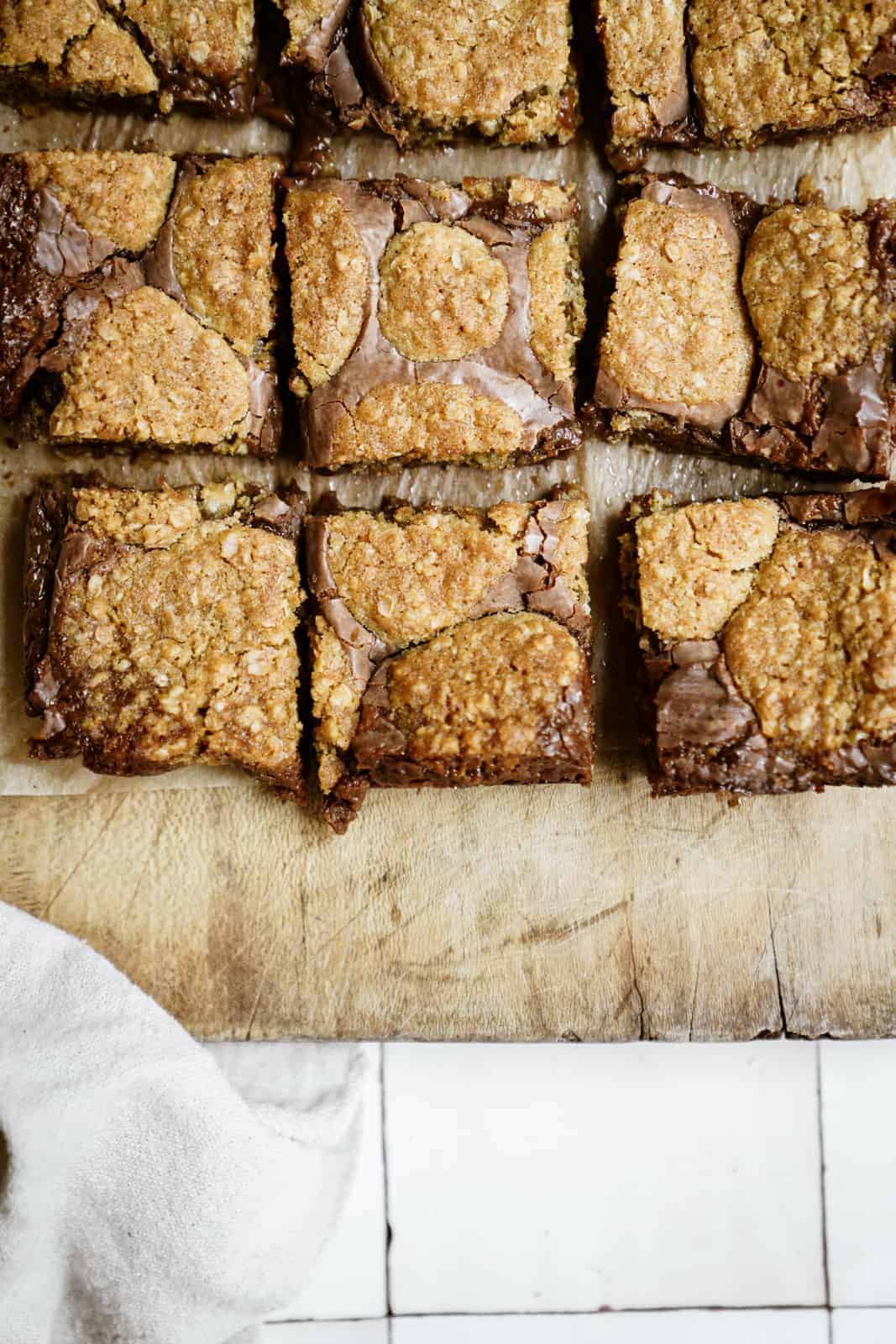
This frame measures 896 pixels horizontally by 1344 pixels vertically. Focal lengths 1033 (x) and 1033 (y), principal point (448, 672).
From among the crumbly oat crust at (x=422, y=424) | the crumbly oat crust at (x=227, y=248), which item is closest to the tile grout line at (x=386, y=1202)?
the crumbly oat crust at (x=422, y=424)

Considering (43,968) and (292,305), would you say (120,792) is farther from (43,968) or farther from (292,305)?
(292,305)

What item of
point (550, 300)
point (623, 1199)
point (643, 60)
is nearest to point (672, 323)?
point (550, 300)

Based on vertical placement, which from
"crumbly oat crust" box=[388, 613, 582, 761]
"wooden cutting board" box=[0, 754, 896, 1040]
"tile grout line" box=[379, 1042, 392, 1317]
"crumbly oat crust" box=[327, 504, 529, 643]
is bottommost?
"tile grout line" box=[379, 1042, 392, 1317]

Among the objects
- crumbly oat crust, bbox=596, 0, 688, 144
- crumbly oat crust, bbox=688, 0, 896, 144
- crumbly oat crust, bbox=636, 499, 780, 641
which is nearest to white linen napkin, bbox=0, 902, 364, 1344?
crumbly oat crust, bbox=636, 499, 780, 641

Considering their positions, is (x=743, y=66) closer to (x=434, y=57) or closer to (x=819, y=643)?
(x=434, y=57)

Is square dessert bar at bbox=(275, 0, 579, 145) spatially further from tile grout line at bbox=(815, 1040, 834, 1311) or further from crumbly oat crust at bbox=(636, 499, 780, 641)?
tile grout line at bbox=(815, 1040, 834, 1311)

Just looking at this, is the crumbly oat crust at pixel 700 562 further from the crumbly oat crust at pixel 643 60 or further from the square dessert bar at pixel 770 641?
the crumbly oat crust at pixel 643 60
